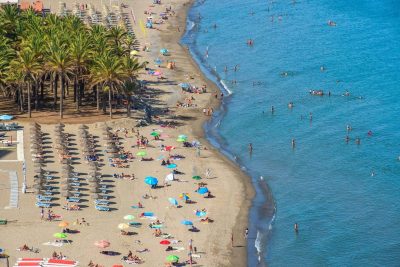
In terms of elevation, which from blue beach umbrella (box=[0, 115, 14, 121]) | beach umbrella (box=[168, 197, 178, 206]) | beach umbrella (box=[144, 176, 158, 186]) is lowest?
beach umbrella (box=[168, 197, 178, 206])

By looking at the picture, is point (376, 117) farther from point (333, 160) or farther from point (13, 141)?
point (13, 141)

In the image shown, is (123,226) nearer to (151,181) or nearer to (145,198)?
(145,198)

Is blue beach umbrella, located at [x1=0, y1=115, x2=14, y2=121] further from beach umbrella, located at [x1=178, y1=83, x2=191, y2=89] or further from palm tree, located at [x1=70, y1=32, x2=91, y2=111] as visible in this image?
Answer: beach umbrella, located at [x1=178, y1=83, x2=191, y2=89]

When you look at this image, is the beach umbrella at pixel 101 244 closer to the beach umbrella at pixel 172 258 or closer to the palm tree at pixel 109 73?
the beach umbrella at pixel 172 258

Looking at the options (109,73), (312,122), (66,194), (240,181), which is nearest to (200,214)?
(240,181)

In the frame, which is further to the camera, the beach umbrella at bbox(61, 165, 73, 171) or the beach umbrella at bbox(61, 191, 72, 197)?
the beach umbrella at bbox(61, 165, 73, 171)

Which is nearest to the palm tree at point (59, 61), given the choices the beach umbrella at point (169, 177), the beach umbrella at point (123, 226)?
the beach umbrella at point (169, 177)

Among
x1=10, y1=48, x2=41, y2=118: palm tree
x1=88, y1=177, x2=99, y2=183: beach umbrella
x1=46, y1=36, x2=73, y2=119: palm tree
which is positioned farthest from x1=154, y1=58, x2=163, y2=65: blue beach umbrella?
x1=88, y1=177, x2=99, y2=183: beach umbrella

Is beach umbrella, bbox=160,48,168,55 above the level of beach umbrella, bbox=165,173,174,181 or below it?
above

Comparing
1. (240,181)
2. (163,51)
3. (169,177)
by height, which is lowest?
(240,181)
